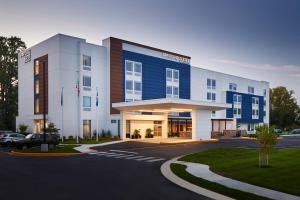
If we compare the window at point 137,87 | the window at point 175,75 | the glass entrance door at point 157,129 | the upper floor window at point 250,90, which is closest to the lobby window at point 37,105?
the window at point 137,87

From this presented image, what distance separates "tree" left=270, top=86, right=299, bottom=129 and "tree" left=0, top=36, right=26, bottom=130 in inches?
3659

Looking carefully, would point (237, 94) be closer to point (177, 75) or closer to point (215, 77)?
point (215, 77)

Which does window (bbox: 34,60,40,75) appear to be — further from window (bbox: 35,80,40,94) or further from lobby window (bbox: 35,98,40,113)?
lobby window (bbox: 35,98,40,113)

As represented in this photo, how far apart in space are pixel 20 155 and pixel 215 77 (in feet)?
187

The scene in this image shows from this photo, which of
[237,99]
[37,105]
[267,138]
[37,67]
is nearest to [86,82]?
[37,67]

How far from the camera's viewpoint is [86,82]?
161 feet

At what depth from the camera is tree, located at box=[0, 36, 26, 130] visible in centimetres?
6869

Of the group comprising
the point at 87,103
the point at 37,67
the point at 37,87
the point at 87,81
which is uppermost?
the point at 37,67

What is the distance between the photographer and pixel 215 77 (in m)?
75.0

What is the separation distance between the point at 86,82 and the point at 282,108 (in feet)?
328

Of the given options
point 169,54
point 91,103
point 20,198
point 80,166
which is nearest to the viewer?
point 20,198

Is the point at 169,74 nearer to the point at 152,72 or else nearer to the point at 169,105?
the point at 152,72

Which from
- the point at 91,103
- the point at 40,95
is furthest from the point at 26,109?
the point at 91,103

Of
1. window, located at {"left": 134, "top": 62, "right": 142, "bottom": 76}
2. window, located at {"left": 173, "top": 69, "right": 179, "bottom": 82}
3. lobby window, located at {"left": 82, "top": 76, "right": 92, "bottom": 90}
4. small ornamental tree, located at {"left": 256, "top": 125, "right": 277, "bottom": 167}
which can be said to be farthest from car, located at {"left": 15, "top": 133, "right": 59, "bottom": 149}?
window, located at {"left": 173, "top": 69, "right": 179, "bottom": 82}
